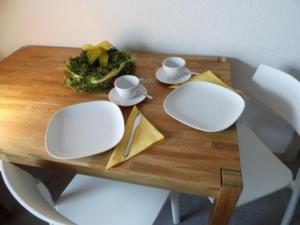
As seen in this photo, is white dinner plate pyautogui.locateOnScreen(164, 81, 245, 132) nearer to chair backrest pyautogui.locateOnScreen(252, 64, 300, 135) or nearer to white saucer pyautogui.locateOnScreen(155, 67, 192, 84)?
white saucer pyautogui.locateOnScreen(155, 67, 192, 84)

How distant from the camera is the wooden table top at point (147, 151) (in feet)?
1.97

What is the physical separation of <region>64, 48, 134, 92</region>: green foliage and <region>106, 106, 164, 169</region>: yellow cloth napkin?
22 centimetres

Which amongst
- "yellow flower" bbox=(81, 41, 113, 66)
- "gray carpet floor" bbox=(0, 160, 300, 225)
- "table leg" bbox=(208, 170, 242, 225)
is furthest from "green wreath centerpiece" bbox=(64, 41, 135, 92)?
"gray carpet floor" bbox=(0, 160, 300, 225)

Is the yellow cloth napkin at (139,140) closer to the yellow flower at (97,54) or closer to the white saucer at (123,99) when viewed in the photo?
the white saucer at (123,99)

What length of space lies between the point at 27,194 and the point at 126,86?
447mm

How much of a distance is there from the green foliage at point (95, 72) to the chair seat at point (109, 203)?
0.36m

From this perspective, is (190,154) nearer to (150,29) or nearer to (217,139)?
(217,139)

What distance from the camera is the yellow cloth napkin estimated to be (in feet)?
2.10

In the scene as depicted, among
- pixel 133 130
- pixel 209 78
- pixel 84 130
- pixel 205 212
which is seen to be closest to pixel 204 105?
pixel 209 78

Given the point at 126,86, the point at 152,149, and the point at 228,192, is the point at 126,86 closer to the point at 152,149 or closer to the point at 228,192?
the point at 152,149

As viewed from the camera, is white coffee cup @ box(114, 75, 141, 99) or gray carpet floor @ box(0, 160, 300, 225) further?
gray carpet floor @ box(0, 160, 300, 225)

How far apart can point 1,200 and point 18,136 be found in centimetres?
80

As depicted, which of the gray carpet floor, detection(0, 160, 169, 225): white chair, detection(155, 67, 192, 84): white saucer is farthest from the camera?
the gray carpet floor

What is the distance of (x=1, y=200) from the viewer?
1.28 meters
